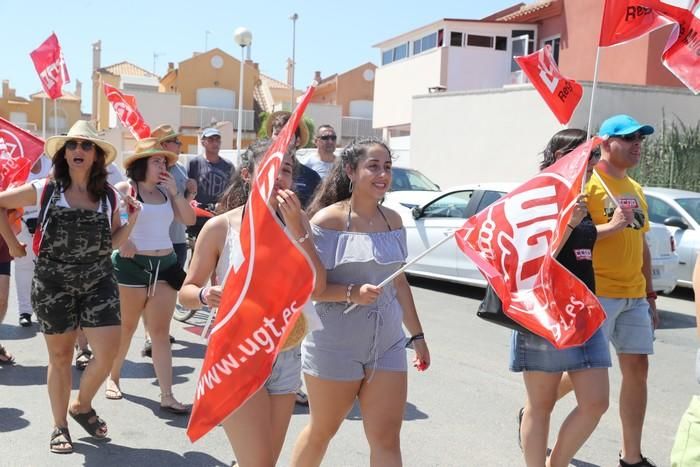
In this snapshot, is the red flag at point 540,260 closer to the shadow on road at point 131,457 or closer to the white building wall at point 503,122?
the shadow on road at point 131,457

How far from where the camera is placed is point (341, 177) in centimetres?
386

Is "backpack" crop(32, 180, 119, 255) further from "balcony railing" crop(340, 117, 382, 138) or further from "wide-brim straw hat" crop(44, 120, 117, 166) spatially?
"balcony railing" crop(340, 117, 382, 138)

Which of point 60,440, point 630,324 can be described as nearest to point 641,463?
point 630,324

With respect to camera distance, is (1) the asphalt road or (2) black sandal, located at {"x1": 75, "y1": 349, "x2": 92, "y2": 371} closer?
(1) the asphalt road

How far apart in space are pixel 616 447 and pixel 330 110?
149 ft

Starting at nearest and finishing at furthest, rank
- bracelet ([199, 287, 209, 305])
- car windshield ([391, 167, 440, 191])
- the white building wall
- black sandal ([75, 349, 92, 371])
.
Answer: bracelet ([199, 287, 209, 305]) < black sandal ([75, 349, 92, 371]) < car windshield ([391, 167, 440, 191]) < the white building wall

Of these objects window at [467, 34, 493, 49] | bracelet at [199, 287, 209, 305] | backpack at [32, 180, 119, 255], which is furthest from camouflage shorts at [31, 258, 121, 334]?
window at [467, 34, 493, 49]

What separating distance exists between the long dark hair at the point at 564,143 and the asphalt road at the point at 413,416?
5.96ft

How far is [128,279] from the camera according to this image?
544 centimetres

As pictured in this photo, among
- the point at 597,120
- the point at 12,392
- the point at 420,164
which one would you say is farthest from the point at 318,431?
the point at 420,164

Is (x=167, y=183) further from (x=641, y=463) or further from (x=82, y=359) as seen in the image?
(x=641, y=463)

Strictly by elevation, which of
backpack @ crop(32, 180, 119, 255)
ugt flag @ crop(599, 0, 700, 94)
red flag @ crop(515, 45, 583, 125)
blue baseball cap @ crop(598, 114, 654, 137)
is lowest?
backpack @ crop(32, 180, 119, 255)

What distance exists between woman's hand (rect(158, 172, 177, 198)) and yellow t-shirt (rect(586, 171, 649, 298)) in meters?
2.90

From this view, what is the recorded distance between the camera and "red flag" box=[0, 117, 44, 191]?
235 inches
